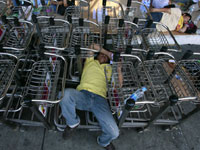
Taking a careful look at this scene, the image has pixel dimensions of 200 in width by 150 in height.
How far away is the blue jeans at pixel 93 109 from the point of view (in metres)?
1.75

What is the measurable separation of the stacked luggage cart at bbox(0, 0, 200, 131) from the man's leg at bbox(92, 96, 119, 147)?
88 millimetres

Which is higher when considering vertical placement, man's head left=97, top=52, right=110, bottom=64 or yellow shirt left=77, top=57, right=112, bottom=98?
man's head left=97, top=52, right=110, bottom=64

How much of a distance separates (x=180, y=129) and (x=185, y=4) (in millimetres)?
3953

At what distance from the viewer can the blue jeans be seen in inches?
68.7

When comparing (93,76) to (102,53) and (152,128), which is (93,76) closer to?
(102,53)

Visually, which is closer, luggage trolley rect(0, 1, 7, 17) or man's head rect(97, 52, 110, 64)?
man's head rect(97, 52, 110, 64)

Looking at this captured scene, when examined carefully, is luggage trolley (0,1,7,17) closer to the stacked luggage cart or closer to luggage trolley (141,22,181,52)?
the stacked luggage cart

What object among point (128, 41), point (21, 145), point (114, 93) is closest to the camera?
point (114, 93)

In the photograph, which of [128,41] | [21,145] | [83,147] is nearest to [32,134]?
[21,145]

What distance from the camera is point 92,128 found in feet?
6.63

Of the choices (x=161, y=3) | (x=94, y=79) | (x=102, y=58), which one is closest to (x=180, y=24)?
(x=161, y=3)

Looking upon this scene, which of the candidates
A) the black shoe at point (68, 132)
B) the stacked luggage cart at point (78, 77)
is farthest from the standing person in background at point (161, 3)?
the black shoe at point (68, 132)

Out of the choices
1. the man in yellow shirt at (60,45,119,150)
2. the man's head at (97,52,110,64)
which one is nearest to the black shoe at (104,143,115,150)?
the man in yellow shirt at (60,45,119,150)

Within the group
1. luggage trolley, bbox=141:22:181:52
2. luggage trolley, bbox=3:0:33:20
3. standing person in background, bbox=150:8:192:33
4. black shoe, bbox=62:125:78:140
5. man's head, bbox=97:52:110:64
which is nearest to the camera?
black shoe, bbox=62:125:78:140
